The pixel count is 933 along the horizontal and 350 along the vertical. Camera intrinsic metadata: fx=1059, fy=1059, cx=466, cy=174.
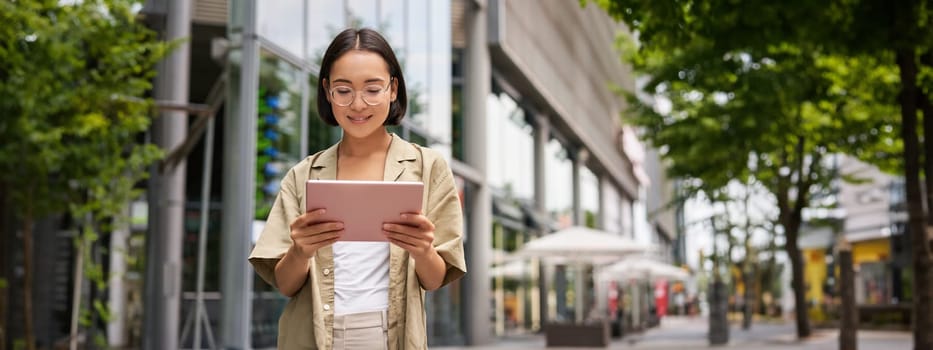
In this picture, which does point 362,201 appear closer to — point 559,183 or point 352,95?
point 352,95

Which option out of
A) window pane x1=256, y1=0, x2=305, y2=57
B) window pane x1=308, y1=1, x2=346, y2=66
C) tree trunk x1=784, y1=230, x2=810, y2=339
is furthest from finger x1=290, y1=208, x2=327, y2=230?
tree trunk x1=784, y1=230, x2=810, y2=339

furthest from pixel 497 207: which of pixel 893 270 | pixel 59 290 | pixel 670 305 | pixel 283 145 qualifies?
pixel 670 305

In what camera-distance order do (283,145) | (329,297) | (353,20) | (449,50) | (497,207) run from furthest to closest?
1. (497,207)
2. (449,50)
3. (353,20)
4. (283,145)
5. (329,297)

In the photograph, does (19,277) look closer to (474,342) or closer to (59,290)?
(59,290)

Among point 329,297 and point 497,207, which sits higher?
point 497,207

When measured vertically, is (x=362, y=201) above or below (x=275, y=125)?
below

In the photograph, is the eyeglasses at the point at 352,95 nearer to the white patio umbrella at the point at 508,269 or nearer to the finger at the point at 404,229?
the finger at the point at 404,229

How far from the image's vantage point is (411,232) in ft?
7.94

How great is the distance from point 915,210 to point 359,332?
900 cm

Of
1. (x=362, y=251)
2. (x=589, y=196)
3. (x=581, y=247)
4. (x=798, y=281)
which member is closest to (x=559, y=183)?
(x=589, y=196)

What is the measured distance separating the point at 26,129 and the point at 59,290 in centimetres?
874

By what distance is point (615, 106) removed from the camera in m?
45.4

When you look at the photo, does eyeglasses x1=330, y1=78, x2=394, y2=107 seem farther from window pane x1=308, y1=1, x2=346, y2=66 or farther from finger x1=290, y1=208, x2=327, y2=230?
window pane x1=308, y1=1, x2=346, y2=66

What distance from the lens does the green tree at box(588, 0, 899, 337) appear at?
10.2 m
